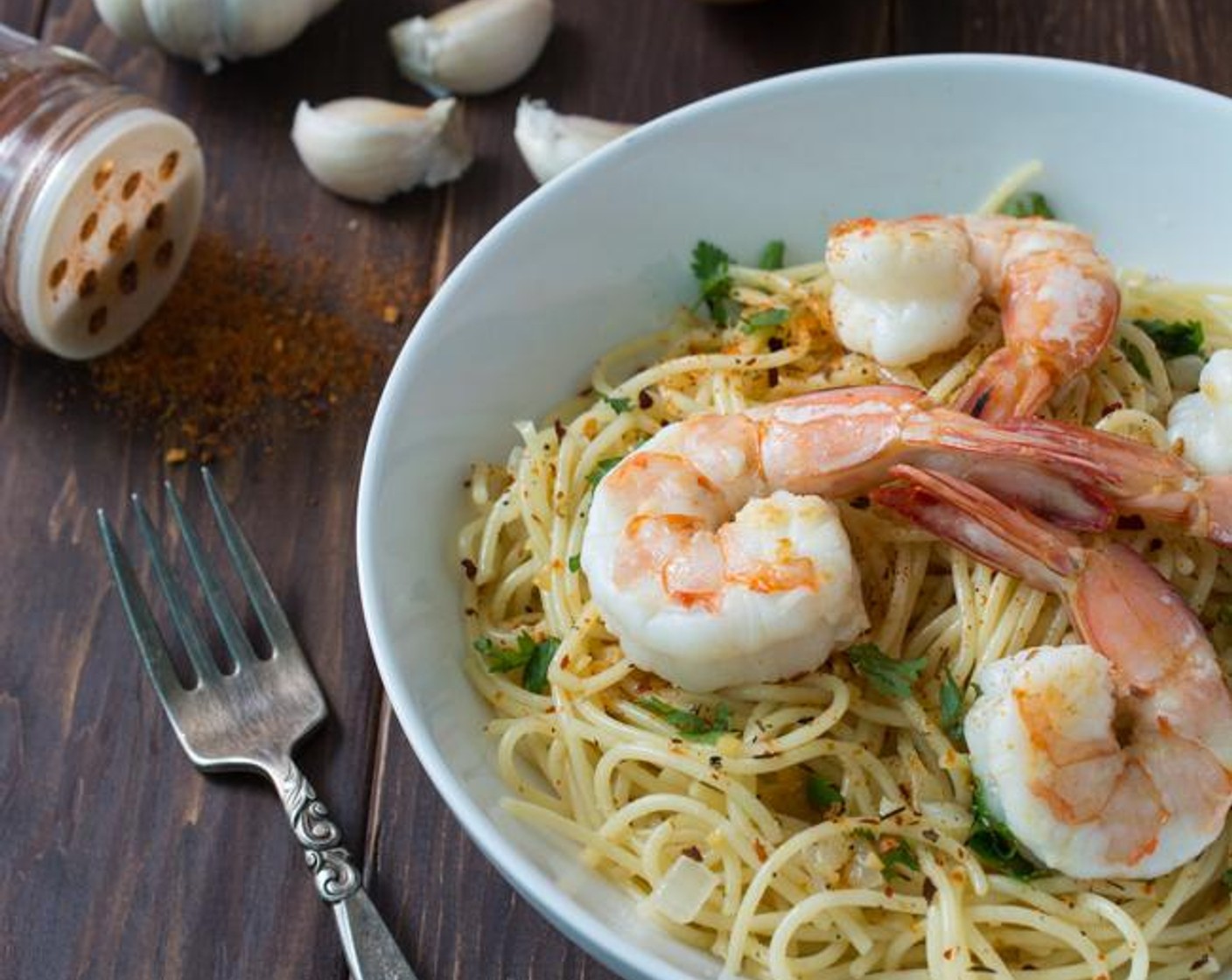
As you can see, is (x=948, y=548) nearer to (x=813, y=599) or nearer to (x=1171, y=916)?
(x=813, y=599)

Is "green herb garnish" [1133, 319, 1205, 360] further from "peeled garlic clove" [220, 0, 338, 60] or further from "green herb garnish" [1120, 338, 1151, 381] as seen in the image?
"peeled garlic clove" [220, 0, 338, 60]

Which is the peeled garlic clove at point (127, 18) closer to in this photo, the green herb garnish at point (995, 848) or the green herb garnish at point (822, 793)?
the green herb garnish at point (822, 793)

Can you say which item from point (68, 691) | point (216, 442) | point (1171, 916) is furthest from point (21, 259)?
point (1171, 916)

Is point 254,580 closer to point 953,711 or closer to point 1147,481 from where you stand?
point 953,711

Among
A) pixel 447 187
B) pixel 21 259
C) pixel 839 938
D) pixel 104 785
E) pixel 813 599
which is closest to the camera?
pixel 813 599

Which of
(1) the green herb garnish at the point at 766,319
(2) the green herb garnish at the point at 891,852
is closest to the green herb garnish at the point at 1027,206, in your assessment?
(1) the green herb garnish at the point at 766,319

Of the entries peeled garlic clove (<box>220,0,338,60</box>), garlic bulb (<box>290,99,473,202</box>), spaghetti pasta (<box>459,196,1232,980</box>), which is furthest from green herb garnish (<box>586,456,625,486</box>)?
peeled garlic clove (<box>220,0,338,60</box>)
